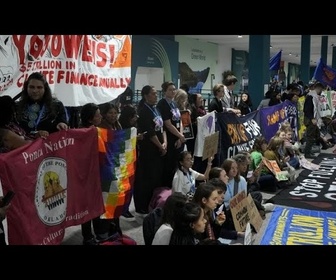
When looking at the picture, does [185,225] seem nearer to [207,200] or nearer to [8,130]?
[207,200]

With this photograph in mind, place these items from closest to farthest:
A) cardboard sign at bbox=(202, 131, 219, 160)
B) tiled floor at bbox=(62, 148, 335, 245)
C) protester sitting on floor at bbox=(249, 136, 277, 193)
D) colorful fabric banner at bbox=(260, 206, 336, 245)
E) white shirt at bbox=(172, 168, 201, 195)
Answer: tiled floor at bbox=(62, 148, 335, 245)
colorful fabric banner at bbox=(260, 206, 336, 245)
white shirt at bbox=(172, 168, 201, 195)
cardboard sign at bbox=(202, 131, 219, 160)
protester sitting on floor at bbox=(249, 136, 277, 193)

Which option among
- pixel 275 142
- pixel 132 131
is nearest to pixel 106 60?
pixel 132 131

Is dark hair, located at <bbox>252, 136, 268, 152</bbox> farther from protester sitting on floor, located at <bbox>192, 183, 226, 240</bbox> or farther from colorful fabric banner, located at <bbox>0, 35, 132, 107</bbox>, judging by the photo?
protester sitting on floor, located at <bbox>192, 183, 226, 240</bbox>

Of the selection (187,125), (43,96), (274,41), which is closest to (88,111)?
(43,96)

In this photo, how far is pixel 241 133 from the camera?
6.43 metres

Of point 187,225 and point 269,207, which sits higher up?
point 187,225

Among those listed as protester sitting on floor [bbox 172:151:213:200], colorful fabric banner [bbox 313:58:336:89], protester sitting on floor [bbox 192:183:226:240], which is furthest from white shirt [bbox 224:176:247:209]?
colorful fabric banner [bbox 313:58:336:89]

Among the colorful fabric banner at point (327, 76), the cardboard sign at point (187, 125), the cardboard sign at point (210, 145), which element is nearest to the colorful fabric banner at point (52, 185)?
the cardboard sign at point (210, 145)

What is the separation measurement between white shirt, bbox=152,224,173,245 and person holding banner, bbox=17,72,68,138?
1.15m

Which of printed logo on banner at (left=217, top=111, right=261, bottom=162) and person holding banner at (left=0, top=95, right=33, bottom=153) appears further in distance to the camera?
printed logo on banner at (left=217, top=111, right=261, bottom=162)

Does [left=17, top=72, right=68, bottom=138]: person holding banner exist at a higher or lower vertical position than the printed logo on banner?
higher

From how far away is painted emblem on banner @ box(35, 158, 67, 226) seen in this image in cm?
318

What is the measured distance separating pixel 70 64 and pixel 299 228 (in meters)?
3.05

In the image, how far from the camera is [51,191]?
3309 millimetres
